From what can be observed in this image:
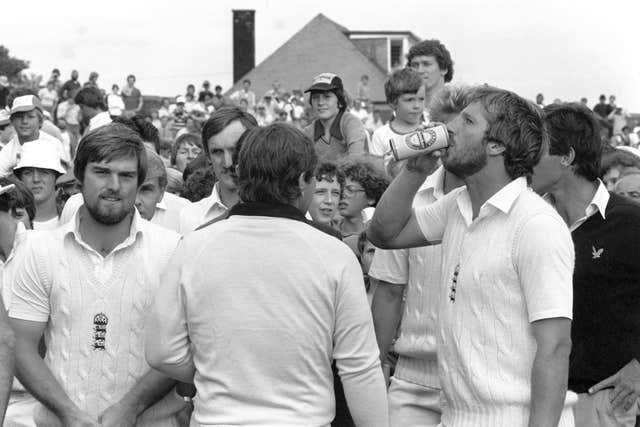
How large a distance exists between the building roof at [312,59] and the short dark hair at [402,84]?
65903 millimetres

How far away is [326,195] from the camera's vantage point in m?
7.82

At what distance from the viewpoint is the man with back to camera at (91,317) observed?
523 centimetres

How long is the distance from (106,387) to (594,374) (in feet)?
8.11

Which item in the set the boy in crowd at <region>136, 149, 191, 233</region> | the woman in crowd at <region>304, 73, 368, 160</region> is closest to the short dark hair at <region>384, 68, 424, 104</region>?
the woman in crowd at <region>304, 73, 368, 160</region>

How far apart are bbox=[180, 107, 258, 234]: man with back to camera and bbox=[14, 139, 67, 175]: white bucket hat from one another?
2.81m

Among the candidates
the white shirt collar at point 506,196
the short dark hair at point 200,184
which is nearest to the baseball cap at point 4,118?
the short dark hair at point 200,184

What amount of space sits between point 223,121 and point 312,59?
7323 cm

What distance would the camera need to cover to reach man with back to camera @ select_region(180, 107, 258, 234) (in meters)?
6.54

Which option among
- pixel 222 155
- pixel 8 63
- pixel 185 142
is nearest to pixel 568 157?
pixel 222 155

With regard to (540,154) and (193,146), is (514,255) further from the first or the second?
(193,146)

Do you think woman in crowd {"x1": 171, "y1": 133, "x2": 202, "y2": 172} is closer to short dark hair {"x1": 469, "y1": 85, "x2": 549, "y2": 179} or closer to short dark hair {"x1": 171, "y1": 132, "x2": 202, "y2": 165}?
short dark hair {"x1": 171, "y1": 132, "x2": 202, "y2": 165}

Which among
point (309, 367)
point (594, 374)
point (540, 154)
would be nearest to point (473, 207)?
point (540, 154)

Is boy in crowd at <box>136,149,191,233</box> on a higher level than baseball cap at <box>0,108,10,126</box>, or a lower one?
higher

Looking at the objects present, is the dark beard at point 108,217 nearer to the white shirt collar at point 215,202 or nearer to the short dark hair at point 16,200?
the white shirt collar at point 215,202
